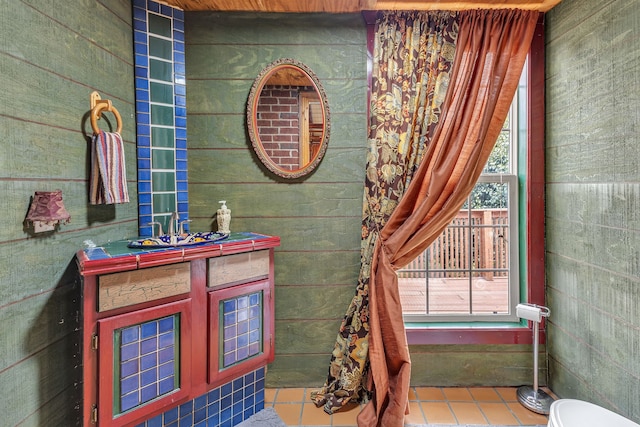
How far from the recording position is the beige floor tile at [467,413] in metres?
1.87

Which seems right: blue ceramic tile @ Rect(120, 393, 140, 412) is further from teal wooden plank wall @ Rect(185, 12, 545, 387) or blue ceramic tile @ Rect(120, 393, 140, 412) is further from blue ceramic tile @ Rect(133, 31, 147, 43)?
blue ceramic tile @ Rect(133, 31, 147, 43)

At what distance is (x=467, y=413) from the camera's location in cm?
193

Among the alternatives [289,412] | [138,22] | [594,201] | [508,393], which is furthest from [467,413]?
[138,22]

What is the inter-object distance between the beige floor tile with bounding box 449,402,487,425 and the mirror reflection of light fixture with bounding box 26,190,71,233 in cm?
225

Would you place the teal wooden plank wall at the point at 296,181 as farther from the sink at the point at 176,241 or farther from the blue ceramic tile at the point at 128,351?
the blue ceramic tile at the point at 128,351

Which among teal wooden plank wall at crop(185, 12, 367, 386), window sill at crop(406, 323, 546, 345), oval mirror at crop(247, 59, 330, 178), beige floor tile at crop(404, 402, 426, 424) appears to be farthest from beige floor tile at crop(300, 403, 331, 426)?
oval mirror at crop(247, 59, 330, 178)

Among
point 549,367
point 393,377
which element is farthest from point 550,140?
point 393,377

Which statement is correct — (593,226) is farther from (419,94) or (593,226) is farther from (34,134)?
(34,134)

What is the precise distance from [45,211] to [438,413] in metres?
2.22

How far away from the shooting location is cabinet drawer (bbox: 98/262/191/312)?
129 centimetres

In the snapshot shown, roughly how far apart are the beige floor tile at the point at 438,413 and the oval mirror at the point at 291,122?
162 cm

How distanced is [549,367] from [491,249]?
828 millimetres

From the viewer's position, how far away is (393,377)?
1944mm

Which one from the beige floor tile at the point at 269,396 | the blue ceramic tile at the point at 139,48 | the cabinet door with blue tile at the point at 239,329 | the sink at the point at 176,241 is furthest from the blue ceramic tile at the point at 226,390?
the blue ceramic tile at the point at 139,48
